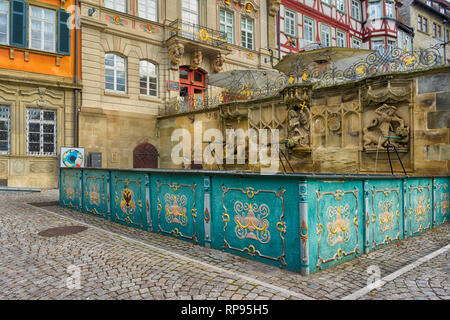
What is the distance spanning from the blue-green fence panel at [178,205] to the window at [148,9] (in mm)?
15309

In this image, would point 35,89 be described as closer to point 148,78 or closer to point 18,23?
point 18,23

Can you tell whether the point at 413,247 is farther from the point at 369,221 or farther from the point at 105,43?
the point at 105,43

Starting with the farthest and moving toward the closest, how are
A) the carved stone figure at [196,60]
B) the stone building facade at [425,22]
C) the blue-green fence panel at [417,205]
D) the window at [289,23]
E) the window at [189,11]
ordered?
the stone building facade at [425,22], the window at [289,23], the window at [189,11], the carved stone figure at [196,60], the blue-green fence panel at [417,205]

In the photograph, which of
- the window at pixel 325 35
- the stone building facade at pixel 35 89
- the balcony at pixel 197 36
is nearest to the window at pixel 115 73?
the stone building facade at pixel 35 89

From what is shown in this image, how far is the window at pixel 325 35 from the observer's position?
90.6 ft

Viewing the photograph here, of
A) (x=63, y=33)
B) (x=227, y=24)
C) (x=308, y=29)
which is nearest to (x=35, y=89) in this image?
(x=63, y=33)

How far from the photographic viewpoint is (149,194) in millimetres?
6434

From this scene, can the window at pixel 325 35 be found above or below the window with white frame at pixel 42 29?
above

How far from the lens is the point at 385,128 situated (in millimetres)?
9633

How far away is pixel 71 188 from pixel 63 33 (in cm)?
980

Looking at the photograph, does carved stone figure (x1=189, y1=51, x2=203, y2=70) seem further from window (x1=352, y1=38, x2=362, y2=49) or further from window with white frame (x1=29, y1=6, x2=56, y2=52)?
window (x1=352, y1=38, x2=362, y2=49)

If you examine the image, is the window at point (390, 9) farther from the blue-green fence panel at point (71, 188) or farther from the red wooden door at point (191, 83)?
the blue-green fence panel at point (71, 188)
